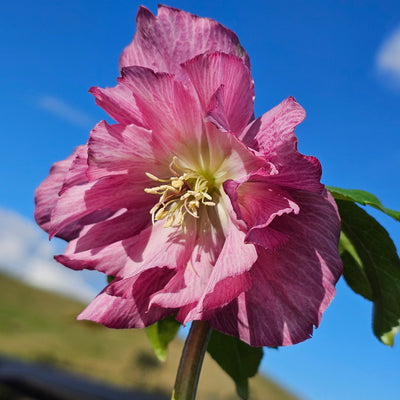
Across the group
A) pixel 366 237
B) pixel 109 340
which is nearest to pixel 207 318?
pixel 366 237

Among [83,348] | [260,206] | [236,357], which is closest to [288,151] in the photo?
[260,206]

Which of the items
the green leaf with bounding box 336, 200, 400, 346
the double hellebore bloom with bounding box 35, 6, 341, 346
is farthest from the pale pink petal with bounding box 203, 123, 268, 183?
the green leaf with bounding box 336, 200, 400, 346

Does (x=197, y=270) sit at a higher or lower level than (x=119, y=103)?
lower

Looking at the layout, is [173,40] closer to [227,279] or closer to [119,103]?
[119,103]

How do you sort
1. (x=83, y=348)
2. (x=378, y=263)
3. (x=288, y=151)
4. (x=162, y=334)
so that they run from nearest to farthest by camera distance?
(x=288, y=151) → (x=378, y=263) → (x=162, y=334) → (x=83, y=348)

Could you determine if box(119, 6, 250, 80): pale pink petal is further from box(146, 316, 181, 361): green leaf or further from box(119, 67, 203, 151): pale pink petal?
box(146, 316, 181, 361): green leaf

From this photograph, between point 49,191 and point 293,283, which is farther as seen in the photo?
point 49,191

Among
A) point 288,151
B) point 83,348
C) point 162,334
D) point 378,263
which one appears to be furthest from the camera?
point 83,348

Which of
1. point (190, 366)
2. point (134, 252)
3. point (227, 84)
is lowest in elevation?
point (190, 366)
